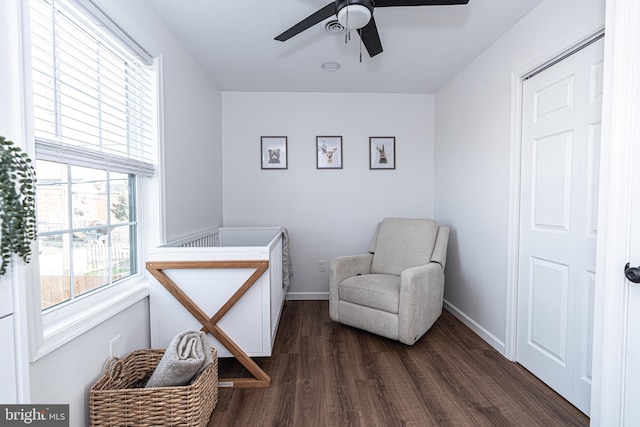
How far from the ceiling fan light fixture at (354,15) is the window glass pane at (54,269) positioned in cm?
168

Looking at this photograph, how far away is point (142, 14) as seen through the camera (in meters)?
1.79

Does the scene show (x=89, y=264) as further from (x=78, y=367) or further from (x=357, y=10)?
(x=357, y=10)

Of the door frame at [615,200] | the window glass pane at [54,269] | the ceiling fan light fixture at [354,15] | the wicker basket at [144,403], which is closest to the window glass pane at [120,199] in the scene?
the window glass pane at [54,269]

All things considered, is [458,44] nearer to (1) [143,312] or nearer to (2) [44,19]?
(2) [44,19]

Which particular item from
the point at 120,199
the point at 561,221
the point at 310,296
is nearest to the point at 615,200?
the point at 561,221

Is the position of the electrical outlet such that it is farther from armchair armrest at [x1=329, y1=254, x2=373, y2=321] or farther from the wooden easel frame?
armchair armrest at [x1=329, y1=254, x2=373, y2=321]

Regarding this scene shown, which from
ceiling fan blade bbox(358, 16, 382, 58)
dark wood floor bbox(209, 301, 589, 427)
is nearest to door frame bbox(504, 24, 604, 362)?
dark wood floor bbox(209, 301, 589, 427)

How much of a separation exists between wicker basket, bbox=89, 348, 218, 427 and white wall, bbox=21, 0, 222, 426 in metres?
0.07

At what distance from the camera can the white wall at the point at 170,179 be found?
1278mm

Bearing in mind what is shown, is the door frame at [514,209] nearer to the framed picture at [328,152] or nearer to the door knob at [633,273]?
the door knob at [633,273]

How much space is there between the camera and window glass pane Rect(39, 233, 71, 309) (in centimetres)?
125

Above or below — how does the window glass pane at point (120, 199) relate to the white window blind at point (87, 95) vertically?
below

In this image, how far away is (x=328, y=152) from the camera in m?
3.45

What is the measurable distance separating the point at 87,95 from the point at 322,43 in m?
1.61
